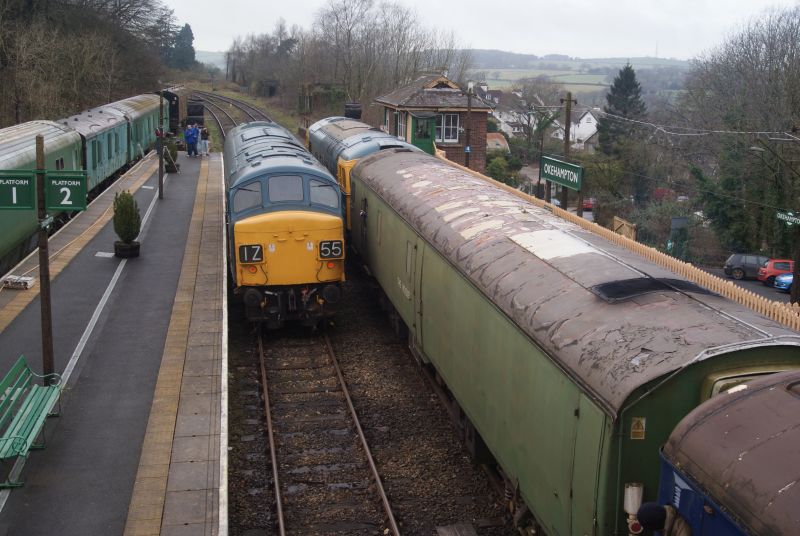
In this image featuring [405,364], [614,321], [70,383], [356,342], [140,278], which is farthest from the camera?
[140,278]

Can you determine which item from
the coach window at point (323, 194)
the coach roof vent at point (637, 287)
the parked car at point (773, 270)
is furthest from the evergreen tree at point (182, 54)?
the coach roof vent at point (637, 287)

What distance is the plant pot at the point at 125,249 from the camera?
17.9 m

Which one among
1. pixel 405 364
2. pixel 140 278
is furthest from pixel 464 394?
pixel 140 278

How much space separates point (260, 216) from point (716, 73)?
43.1 meters

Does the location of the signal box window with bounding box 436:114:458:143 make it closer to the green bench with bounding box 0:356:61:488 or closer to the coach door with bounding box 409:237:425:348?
the coach door with bounding box 409:237:425:348

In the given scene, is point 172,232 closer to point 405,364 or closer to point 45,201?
point 405,364

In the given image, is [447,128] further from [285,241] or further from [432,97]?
[285,241]

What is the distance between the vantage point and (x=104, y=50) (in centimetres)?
4553

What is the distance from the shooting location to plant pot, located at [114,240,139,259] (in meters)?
17.9

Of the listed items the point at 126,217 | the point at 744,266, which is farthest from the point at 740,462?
the point at 744,266

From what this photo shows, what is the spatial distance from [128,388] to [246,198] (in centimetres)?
474

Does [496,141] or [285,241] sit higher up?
[496,141]

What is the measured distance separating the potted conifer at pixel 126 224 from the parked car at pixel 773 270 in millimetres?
23801

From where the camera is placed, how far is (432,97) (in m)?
38.5
